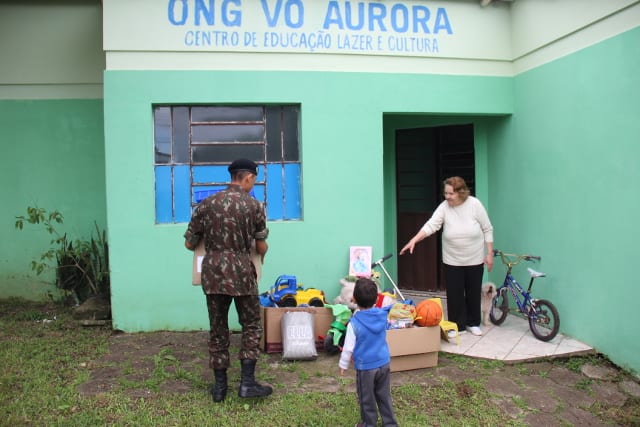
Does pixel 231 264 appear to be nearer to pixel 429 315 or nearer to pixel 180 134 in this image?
pixel 429 315

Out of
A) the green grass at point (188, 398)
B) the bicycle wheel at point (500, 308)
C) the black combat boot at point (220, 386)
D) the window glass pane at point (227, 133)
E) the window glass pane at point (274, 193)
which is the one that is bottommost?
the green grass at point (188, 398)

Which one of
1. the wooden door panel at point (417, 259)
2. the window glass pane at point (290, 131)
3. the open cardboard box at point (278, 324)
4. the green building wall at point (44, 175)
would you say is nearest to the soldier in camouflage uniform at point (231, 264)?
the open cardboard box at point (278, 324)

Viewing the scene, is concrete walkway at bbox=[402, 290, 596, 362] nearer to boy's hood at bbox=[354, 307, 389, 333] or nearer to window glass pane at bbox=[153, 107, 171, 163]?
A: boy's hood at bbox=[354, 307, 389, 333]

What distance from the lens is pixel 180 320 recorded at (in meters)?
6.14

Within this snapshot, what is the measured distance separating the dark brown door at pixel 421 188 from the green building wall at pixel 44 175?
431cm

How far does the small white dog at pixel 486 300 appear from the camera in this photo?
19.9 feet

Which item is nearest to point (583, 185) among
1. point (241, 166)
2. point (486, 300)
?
point (486, 300)

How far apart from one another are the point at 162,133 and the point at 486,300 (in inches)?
165

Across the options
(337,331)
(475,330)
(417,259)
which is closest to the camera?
(337,331)

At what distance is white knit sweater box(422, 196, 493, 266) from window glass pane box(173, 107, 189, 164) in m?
2.91

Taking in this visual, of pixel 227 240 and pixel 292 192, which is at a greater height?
pixel 292 192

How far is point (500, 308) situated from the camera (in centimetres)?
618

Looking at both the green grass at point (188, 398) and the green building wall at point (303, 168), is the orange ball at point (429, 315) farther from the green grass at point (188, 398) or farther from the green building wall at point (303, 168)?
the green building wall at point (303, 168)

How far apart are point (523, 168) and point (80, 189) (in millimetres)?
5834
